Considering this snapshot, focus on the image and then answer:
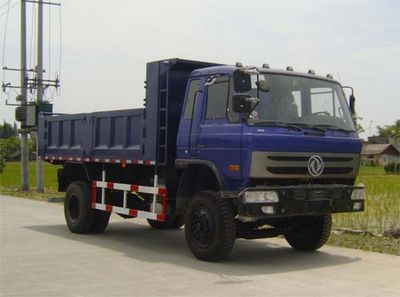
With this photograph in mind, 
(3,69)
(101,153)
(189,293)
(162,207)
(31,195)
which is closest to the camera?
(189,293)

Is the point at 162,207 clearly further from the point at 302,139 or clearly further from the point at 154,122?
the point at 302,139

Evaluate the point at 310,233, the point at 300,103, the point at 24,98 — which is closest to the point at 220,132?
the point at 300,103

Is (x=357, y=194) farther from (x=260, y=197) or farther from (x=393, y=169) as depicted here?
(x=393, y=169)

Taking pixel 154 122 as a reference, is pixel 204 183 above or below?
below

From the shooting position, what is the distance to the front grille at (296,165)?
832 cm

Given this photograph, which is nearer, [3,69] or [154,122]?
[154,122]

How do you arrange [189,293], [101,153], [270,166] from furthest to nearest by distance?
[101,153], [270,166], [189,293]

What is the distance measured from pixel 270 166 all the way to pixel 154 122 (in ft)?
7.83

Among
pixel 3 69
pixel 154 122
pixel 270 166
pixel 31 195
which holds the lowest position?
pixel 31 195

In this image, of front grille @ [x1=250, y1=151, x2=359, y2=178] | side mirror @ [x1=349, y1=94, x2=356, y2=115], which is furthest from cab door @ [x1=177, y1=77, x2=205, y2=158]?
side mirror @ [x1=349, y1=94, x2=356, y2=115]

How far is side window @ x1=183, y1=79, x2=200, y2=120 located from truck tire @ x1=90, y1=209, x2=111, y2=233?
3.44 meters

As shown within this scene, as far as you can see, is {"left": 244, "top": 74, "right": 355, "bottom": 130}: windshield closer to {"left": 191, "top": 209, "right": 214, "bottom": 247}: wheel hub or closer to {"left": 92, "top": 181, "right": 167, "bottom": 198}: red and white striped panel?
{"left": 191, "top": 209, "right": 214, "bottom": 247}: wheel hub

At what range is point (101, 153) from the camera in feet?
38.0

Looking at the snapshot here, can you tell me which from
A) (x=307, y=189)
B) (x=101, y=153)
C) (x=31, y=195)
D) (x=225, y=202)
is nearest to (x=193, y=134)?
(x=225, y=202)
